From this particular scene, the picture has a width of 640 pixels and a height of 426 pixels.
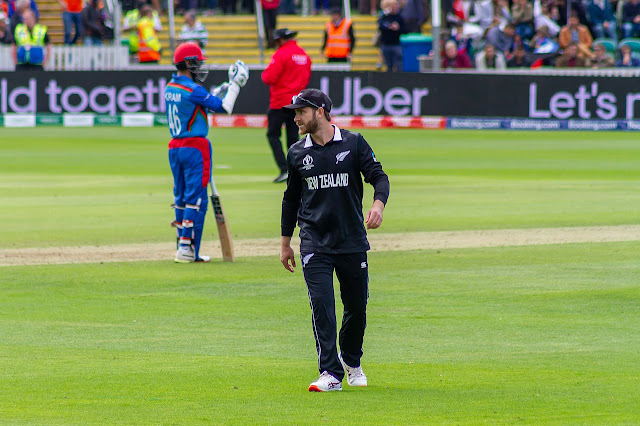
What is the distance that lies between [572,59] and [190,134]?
20690mm

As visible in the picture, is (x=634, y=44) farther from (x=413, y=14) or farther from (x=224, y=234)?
(x=224, y=234)

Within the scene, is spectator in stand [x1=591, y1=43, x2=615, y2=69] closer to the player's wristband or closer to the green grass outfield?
the green grass outfield

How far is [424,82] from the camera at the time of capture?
30844mm

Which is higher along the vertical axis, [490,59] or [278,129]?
[278,129]

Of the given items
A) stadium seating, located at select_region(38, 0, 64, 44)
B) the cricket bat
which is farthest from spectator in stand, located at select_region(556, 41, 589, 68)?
the cricket bat

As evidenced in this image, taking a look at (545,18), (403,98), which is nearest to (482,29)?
(545,18)

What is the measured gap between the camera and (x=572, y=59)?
103 feet

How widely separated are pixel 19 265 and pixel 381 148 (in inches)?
594

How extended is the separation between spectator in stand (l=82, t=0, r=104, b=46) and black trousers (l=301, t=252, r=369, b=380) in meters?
30.0

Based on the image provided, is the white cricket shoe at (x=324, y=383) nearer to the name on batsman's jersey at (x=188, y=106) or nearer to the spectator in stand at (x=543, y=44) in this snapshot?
the name on batsman's jersey at (x=188, y=106)

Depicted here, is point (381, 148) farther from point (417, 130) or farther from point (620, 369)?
point (620, 369)

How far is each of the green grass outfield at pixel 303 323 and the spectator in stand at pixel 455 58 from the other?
43.3 ft

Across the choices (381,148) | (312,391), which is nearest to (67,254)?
(312,391)

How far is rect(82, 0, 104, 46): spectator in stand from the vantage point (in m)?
36.2
